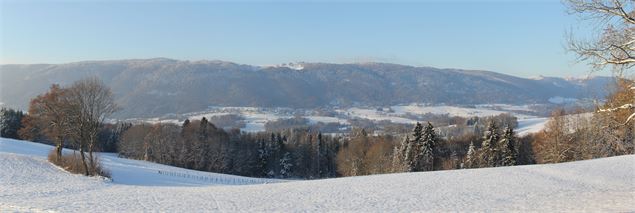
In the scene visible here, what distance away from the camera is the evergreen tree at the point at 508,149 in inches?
2239

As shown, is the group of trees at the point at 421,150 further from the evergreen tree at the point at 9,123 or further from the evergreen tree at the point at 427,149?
the evergreen tree at the point at 9,123

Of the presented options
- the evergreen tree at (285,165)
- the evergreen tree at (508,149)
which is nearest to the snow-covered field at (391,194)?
the evergreen tree at (508,149)

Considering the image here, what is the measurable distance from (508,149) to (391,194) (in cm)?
3849

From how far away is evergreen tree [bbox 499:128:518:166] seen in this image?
5688 centimetres

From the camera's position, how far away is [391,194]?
77.9 feet

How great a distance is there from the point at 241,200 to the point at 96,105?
20.1 m

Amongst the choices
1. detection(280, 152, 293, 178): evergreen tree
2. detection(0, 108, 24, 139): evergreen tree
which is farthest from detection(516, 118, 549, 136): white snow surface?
detection(0, 108, 24, 139): evergreen tree

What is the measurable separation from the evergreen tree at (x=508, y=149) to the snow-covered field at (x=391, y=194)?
889 inches

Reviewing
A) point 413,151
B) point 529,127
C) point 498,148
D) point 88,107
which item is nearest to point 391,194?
point 88,107

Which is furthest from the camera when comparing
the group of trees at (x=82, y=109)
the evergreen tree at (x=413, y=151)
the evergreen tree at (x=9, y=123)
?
the evergreen tree at (x=9, y=123)

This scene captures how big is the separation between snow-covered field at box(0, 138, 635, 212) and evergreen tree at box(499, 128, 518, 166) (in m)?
22.6

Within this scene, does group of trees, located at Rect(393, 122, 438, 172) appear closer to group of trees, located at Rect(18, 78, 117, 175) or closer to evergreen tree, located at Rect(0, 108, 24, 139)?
group of trees, located at Rect(18, 78, 117, 175)

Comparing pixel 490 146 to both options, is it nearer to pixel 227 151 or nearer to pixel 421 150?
pixel 421 150

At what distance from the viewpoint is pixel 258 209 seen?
19.6m
